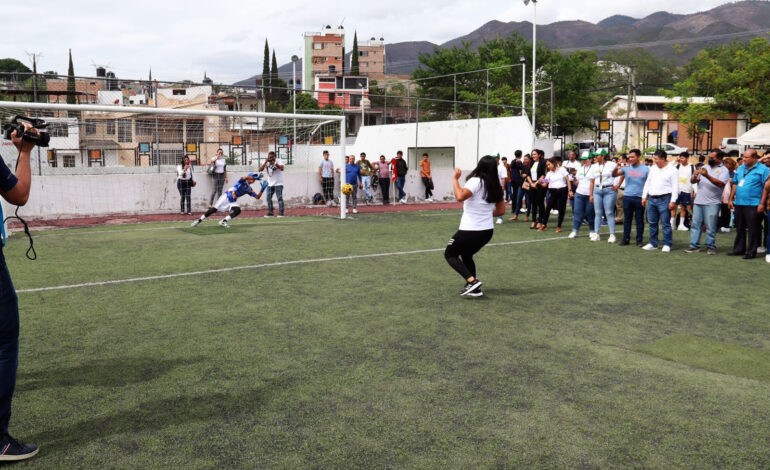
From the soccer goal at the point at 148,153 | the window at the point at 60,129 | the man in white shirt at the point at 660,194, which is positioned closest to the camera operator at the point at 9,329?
the man in white shirt at the point at 660,194

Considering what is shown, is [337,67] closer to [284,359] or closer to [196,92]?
[196,92]

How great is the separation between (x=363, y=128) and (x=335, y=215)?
63.0 feet

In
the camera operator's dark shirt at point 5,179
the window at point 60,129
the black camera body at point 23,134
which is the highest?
the window at point 60,129

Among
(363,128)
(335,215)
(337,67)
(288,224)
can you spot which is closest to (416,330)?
(288,224)

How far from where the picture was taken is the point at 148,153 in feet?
67.2

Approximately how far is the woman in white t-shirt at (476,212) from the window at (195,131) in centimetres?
1683

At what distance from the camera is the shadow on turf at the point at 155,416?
13.1ft

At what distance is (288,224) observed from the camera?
16.2 meters

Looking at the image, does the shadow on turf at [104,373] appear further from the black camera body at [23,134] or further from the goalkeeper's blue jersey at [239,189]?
the goalkeeper's blue jersey at [239,189]

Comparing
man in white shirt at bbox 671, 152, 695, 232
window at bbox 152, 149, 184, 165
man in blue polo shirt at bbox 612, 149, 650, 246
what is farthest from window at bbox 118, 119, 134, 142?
man in white shirt at bbox 671, 152, 695, 232

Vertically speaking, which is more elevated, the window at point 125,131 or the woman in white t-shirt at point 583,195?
the window at point 125,131

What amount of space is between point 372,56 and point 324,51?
53.9 feet

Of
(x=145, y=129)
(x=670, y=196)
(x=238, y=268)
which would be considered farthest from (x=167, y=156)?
(x=670, y=196)

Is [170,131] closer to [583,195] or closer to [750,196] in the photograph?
[583,195]
